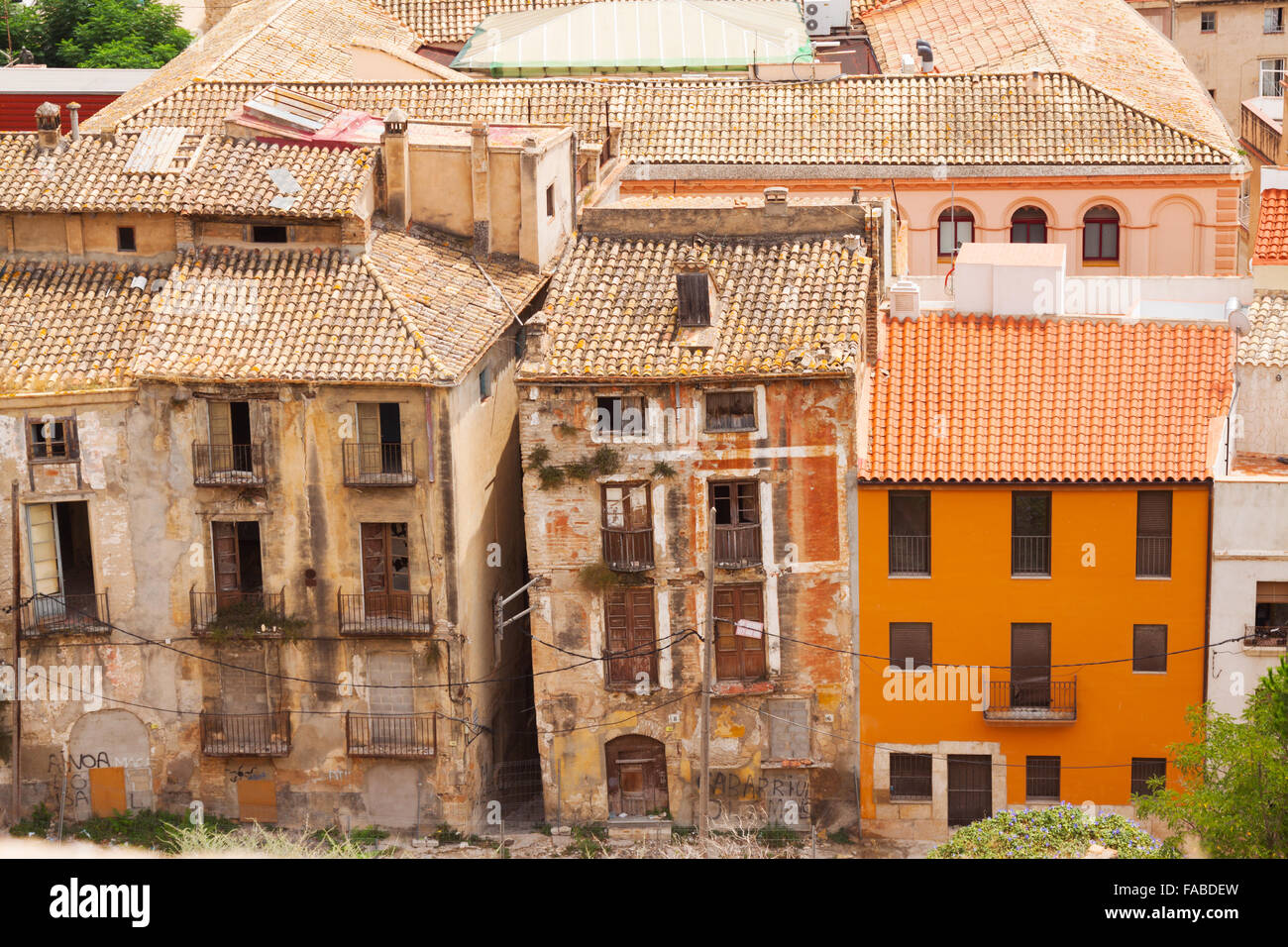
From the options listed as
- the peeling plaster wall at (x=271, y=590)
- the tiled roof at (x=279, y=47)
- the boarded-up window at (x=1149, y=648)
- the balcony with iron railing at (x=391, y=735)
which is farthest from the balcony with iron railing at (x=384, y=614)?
the tiled roof at (x=279, y=47)

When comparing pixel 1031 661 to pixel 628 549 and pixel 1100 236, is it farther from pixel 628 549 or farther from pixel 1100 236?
pixel 1100 236

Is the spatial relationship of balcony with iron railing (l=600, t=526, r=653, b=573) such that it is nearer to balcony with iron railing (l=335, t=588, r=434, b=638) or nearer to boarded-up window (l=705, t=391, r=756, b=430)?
boarded-up window (l=705, t=391, r=756, b=430)

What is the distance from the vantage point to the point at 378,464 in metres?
44.4

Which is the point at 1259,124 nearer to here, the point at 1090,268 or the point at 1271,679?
the point at 1090,268

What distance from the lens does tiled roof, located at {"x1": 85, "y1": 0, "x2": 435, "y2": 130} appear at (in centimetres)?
6550

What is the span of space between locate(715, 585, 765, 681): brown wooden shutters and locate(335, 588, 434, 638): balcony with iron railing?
637 centimetres

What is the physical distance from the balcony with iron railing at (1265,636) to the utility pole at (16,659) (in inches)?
1055

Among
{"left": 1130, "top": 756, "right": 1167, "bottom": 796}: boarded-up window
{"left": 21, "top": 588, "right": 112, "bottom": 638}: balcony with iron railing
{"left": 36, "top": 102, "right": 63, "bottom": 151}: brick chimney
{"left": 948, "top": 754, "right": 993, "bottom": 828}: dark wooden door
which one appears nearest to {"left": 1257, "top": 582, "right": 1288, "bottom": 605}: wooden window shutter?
{"left": 1130, "top": 756, "right": 1167, "bottom": 796}: boarded-up window

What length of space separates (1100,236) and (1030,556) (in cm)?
2050

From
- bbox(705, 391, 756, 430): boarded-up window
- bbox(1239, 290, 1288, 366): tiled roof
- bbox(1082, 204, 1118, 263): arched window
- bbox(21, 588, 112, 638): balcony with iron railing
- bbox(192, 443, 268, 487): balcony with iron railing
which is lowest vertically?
bbox(21, 588, 112, 638): balcony with iron railing

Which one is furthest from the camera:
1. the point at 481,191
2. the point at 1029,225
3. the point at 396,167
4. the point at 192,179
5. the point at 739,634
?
the point at 1029,225

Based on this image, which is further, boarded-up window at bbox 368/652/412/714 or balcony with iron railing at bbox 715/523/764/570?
boarded-up window at bbox 368/652/412/714

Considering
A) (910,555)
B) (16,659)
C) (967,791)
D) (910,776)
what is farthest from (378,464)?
(967,791)

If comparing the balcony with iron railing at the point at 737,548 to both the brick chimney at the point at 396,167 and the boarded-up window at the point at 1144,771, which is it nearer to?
the boarded-up window at the point at 1144,771
